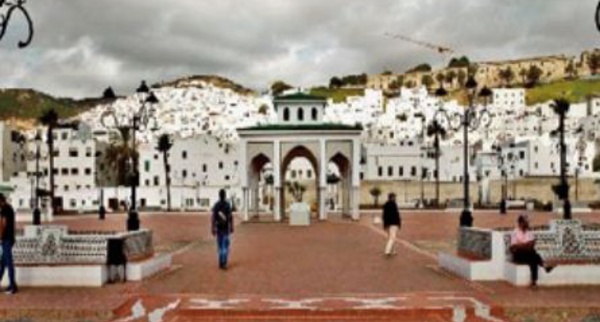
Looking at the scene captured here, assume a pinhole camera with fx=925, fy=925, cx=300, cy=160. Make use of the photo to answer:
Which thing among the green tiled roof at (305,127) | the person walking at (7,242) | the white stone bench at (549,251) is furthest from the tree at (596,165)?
the person walking at (7,242)

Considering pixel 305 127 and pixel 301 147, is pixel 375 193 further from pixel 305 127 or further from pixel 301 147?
pixel 305 127

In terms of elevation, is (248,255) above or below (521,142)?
below

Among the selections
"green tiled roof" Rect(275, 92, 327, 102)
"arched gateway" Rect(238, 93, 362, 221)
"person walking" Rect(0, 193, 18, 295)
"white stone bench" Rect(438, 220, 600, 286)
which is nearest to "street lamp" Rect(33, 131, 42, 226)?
"arched gateway" Rect(238, 93, 362, 221)

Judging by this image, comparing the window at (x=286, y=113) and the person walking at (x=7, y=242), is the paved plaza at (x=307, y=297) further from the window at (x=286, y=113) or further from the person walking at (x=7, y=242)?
the window at (x=286, y=113)

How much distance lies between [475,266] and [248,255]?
872cm

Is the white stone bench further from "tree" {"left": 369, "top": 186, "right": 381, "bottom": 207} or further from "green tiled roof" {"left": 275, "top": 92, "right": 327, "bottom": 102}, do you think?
"tree" {"left": 369, "top": 186, "right": 381, "bottom": 207}

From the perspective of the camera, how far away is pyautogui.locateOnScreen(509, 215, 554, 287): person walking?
15914mm

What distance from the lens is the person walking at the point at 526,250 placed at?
52.2ft

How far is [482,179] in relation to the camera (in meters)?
96.4

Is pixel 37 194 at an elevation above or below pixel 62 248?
above

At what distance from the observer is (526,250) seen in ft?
52.9

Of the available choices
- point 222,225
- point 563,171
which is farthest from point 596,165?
point 222,225

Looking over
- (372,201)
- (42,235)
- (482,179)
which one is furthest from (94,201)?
(42,235)

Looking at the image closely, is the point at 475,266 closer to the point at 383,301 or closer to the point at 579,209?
the point at 383,301
